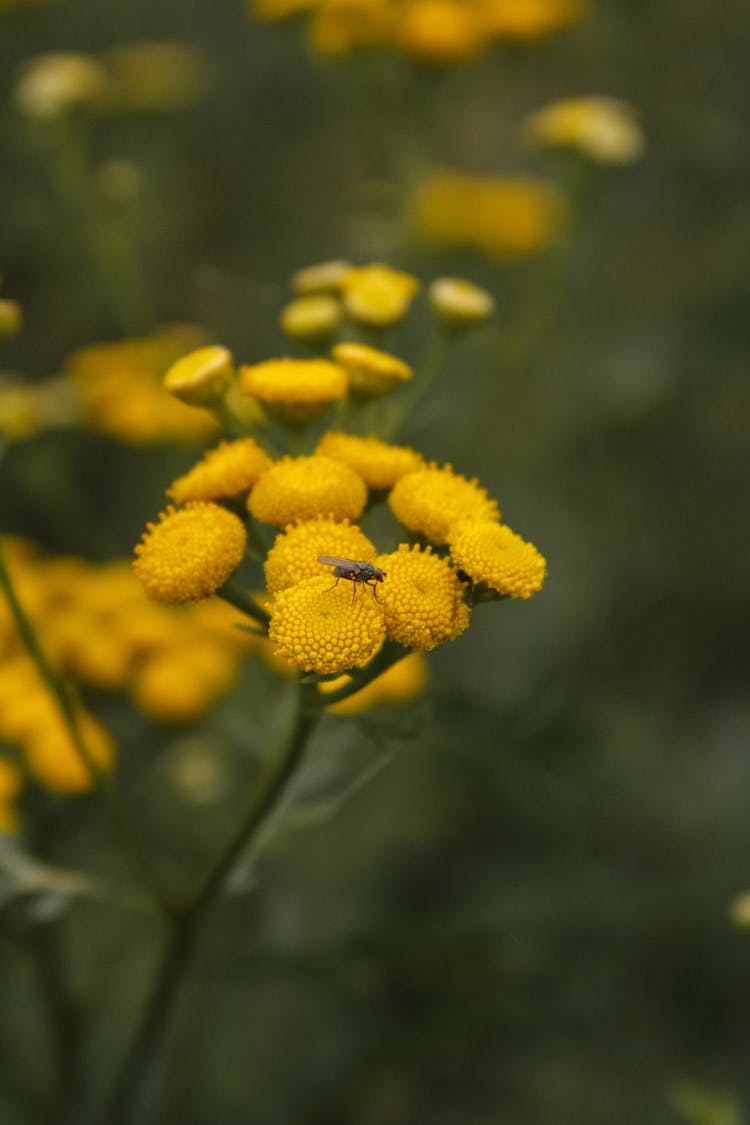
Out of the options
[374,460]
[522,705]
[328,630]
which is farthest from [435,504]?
[522,705]

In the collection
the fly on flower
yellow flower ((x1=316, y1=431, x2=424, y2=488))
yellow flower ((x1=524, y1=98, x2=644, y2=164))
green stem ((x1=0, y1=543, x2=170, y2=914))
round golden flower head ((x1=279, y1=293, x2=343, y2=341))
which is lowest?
green stem ((x1=0, y1=543, x2=170, y2=914))

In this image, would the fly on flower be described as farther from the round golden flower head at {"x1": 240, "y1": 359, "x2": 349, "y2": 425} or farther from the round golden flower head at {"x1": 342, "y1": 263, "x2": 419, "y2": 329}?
the round golden flower head at {"x1": 342, "y1": 263, "x2": 419, "y2": 329}

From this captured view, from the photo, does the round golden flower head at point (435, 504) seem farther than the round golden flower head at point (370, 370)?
No

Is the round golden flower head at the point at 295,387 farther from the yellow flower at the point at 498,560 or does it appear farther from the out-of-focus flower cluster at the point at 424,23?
the out-of-focus flower cluster at the point at 424,23

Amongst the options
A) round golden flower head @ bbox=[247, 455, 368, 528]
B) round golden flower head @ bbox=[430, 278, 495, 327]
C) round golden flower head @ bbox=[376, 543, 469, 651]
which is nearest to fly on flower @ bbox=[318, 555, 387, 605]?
round golden flower head @ bbox=[376, 543, 469, 651]

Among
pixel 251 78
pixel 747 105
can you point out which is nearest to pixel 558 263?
pixel 747 105

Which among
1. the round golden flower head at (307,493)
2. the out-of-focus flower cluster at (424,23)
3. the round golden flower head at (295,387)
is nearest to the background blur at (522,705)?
the out-of-focus flower cluster at (424,23)

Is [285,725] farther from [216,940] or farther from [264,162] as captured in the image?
[264,162]
